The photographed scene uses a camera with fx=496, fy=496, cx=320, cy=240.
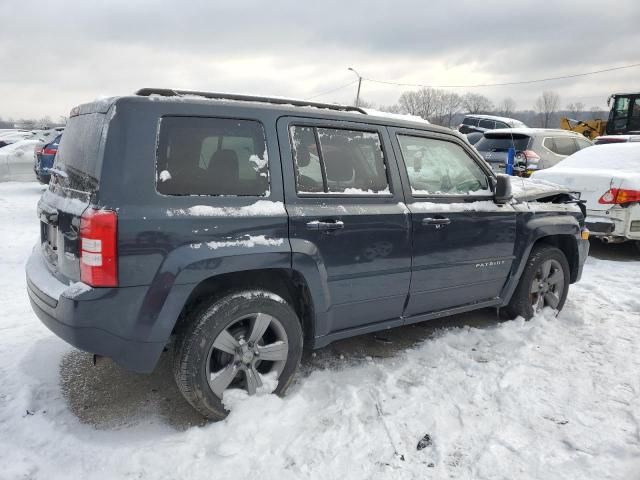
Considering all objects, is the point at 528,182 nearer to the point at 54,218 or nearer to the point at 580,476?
the point at 580,476

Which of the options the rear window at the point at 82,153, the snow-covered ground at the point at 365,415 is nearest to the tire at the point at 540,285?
the snow-covered ground at the point at 365,415

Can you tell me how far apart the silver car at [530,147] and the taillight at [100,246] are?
9266 mm

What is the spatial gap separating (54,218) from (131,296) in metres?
0.73

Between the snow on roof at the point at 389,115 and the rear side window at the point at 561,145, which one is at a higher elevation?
the rear side window at the point at 561,145

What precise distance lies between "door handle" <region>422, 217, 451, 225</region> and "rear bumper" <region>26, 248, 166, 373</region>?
1.99 m

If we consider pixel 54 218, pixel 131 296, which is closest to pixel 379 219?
pixel 131 296

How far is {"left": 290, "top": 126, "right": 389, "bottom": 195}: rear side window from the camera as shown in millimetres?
3160

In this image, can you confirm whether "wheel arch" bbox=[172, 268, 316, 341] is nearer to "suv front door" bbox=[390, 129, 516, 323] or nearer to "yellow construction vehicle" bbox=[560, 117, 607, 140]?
"suv front door" bbox=[390, 129, 516, 323]

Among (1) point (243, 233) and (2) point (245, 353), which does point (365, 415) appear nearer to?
(2) point (245, 353)

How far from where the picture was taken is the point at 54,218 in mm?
2812

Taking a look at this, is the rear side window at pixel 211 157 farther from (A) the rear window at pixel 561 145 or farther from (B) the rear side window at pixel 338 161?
(A) the rear window at pixel 561 145

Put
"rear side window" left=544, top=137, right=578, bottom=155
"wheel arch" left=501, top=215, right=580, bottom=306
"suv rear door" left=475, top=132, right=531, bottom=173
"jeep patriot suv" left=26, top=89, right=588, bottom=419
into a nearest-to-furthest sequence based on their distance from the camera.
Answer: "jeep patriot suv" left=26, top=89, right=588, bottom=419, "wheel arch" left=501, top=215, right=580, bottom=306, "suv rear door" left=475, top=132, right=531, bottom=173, "rear side window" left=544, top=137, right=578, bottom=155

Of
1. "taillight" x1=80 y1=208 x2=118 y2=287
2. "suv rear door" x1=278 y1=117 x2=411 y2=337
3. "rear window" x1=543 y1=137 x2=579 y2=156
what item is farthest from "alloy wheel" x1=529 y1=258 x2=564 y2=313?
"rear window" x1=543 y1=137 x2=579 y2=156

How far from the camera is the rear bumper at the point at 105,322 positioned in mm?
2506
